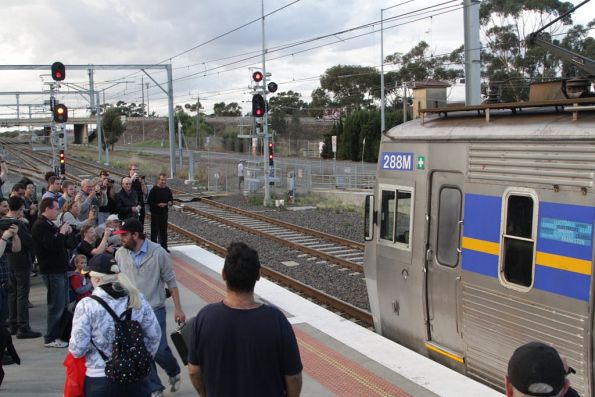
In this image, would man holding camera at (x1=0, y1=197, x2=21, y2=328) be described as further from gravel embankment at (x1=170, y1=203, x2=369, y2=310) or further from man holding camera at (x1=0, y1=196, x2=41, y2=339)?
gravel embankment at (x1=170, y1=203, x2=369, y2=310)

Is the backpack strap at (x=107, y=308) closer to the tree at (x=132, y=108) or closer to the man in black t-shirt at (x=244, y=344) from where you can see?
the man in black t-shirt at (x=244, y=344)

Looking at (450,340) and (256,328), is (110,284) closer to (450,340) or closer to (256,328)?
(256,328)

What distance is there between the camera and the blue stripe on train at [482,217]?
19.6 ft

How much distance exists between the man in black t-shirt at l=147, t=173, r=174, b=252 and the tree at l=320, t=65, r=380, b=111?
68.9 meters

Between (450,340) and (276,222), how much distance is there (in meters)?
12.7

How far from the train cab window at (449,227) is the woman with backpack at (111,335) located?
3633 mm

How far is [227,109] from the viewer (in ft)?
398

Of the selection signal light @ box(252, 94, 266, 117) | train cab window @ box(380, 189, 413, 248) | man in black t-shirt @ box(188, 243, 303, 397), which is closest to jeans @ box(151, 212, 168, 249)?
train cab window @ box(380, 189, 413, 248)

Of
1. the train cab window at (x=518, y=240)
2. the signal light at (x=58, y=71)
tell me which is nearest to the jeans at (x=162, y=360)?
the train cab window at (x=518, y=240)

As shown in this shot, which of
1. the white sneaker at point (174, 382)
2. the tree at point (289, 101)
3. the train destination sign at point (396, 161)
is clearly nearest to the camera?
the white sneaker at point (174, 382)

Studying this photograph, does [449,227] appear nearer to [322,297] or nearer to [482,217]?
[482,217]

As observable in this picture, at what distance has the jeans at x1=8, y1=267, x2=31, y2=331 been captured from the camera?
Result: 7.54 m

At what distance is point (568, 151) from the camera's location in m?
5.29

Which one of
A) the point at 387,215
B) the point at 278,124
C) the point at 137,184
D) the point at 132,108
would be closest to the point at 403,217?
the point at 387,215
